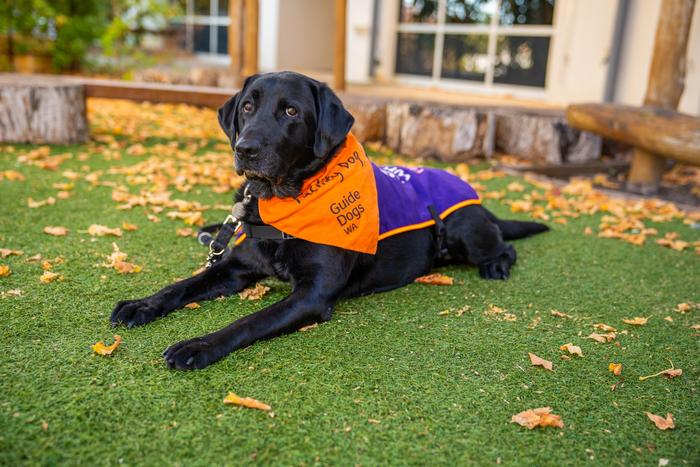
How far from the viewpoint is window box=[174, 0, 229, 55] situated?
15422mm

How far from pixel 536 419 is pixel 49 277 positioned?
90.1 inches

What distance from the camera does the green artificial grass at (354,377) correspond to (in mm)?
1786

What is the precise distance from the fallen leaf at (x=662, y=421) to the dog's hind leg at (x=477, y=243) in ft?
4.43

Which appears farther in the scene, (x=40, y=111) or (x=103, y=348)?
(x=40, y=111)

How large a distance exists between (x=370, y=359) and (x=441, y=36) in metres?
9.16

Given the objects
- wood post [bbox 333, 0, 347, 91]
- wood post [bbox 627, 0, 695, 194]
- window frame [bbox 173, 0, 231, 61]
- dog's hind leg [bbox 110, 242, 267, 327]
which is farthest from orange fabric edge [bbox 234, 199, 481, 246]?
window frame [bbox 173, 0, 231, 61]

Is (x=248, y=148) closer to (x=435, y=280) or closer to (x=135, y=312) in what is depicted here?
(x=135, y=312)

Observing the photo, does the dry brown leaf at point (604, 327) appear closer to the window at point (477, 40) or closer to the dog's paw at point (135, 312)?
the dog's paw at point (135, 312)

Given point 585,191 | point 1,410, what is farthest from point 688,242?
point 1,410

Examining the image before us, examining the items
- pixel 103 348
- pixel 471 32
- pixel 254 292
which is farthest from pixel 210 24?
pixel 103 348

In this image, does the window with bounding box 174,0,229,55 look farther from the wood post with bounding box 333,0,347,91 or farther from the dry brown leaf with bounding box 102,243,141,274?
the dry brown leaf with bounding box 102,243,141,274

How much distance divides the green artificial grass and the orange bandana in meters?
0.37

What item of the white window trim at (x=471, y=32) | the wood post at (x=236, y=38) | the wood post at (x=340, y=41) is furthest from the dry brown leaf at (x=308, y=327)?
the white window trim at (x=471, y=32)

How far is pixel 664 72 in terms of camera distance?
5.71m
